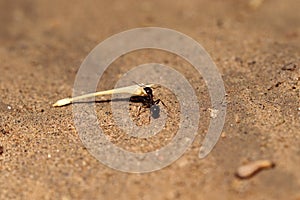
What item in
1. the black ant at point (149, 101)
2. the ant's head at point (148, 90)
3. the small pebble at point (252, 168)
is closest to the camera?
the small pebble at point (252, 168)

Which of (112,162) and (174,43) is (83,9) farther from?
(112,162)

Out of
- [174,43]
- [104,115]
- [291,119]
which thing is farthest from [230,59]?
[104,115]

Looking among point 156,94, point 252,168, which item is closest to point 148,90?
Answer: point 156,94

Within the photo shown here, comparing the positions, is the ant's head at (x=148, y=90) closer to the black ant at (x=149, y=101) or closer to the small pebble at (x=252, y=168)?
the black ant at (x=149, y=101)

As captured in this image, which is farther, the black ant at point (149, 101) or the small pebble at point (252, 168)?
the black ant at point (149, 101)

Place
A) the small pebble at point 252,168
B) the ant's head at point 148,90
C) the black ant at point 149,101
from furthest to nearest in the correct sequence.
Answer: the ant's head at point 148,90
the black ant at point 149,101
the small pebble at point 252,168

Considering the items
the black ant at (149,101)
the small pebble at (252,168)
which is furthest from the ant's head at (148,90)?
the small pebble at (252,168)

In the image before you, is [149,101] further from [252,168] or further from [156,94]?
[252,168]
